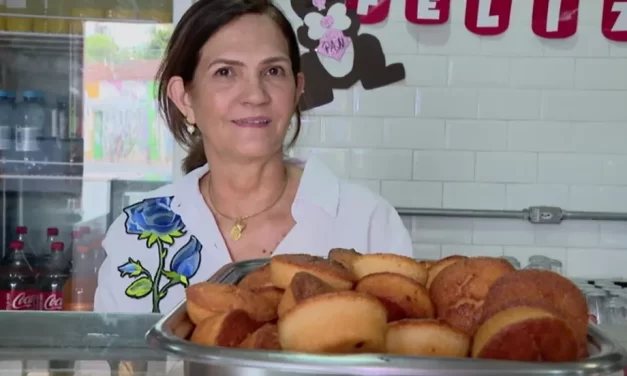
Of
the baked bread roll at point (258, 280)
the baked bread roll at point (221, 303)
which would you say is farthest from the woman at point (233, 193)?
the baked bread roll at point (221, 303)

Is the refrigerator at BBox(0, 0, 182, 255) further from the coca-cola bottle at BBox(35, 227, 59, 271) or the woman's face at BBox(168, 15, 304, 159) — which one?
the woman's face at BBox(168, 15, 304, 159)

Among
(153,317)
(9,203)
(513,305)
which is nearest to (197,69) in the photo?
(153,317)

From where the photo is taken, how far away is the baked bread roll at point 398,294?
53 cm

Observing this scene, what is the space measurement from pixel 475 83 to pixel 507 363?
212cm

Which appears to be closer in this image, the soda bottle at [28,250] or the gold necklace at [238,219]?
the gold necklace at [238,219]

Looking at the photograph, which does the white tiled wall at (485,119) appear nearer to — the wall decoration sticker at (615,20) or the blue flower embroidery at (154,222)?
the wall decoration sticker at (615,20)

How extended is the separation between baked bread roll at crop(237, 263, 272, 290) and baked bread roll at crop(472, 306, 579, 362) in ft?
0.72

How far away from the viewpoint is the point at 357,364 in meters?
0.39

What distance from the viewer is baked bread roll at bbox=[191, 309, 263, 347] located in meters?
0.46

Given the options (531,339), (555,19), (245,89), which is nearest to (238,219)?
(245,89)

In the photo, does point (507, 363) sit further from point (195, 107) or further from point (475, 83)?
point (475, 83)

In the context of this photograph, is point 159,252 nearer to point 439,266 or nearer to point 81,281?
point 439,266

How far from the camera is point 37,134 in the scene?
2441 millimetres

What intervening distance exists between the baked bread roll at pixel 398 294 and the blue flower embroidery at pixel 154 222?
0.92 metres
